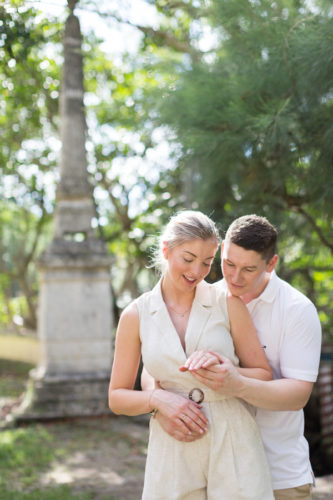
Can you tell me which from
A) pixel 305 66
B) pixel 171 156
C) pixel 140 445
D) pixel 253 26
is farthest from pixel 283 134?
pixel 140 445

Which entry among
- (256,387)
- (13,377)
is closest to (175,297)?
(256,387)

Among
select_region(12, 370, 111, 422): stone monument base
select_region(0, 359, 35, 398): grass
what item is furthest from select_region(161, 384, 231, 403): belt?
select_region(0, 359, 35, 398): grass

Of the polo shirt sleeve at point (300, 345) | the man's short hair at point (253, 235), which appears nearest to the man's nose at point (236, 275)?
the man's short hair at point (253, 235)

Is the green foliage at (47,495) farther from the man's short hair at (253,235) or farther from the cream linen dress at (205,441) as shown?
the man's short hair at (253,235)

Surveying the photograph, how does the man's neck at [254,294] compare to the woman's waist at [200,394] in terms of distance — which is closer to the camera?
the woman's waist at [200,394]

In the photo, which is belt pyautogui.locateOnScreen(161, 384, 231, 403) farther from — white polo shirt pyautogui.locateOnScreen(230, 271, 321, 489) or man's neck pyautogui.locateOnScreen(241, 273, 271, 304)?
man's neck pyautogui.locateOnScreen(241, 273, 271, 304)

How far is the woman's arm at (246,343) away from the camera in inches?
87.0

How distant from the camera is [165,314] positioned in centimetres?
230

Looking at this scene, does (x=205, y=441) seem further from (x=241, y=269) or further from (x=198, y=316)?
(x=241, y=269)

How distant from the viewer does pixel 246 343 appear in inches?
87.4

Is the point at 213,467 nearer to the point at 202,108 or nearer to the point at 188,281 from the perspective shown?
the point at 188,281

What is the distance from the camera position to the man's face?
7.55ft

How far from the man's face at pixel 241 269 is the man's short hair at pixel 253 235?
21mm

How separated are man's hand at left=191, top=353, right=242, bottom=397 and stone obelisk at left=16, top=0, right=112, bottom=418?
5.43 meters
